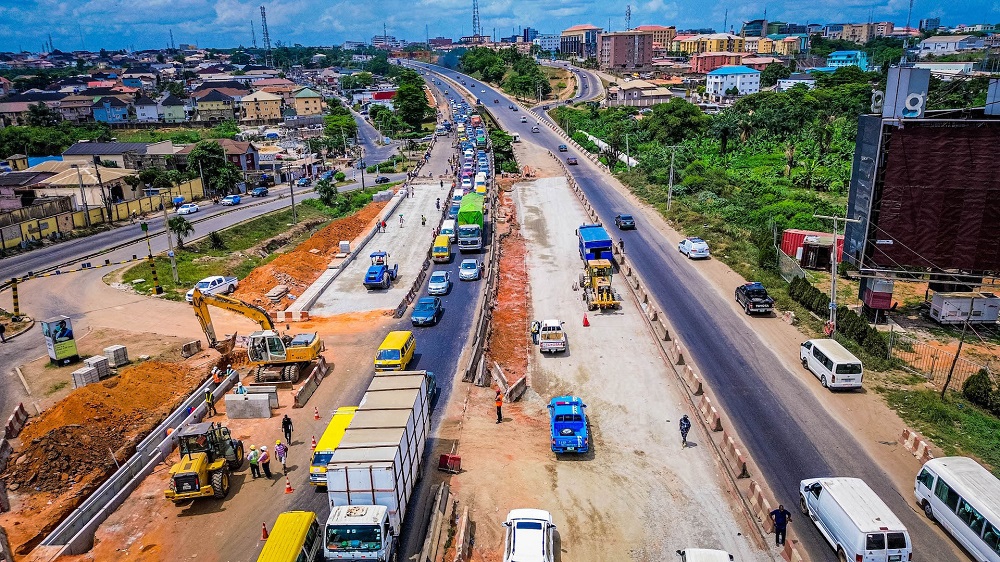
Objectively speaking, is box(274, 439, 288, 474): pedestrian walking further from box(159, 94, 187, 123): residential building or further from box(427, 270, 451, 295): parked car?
box(159, 94, 187, 123): residential building

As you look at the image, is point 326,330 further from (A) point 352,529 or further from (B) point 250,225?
(B) point 250,225

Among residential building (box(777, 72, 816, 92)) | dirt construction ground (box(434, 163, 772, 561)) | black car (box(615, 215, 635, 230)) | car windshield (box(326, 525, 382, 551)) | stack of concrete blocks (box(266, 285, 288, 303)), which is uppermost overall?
residential building (box(777, 72, 816, 92))

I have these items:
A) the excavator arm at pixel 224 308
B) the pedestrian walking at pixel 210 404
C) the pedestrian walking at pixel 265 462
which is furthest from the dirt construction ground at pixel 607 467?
the excavator arm at pixel 224 308

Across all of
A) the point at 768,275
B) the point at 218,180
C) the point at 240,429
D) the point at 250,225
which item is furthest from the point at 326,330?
the point at 218,180

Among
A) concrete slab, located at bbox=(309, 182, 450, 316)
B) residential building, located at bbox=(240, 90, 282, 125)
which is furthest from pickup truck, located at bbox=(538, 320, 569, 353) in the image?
residential building, located at bbox=(240, 90, 282, 125)

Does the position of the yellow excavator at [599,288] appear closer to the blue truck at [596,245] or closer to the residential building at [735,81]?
the blue truck at [596,245]
